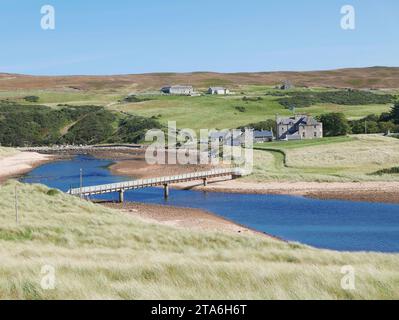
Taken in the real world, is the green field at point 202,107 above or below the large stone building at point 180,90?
below

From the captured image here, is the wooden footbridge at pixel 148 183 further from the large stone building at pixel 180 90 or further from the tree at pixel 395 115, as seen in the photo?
the large stone building at pixel 180 90

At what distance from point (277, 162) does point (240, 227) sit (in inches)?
1358

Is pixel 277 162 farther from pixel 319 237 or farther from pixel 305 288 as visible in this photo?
pixel 305 288

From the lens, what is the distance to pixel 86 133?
12850 centimetres

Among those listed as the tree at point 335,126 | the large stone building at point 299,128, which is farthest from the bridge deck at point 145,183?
the tree at point 335,126

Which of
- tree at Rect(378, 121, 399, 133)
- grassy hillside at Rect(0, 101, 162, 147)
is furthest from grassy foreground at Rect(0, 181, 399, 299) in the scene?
grassy hillside at Rect(0, 101, 162, 147)

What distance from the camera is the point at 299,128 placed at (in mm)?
94000

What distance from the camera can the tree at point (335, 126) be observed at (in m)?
94.9

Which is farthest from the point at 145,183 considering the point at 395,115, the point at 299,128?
the point at 395,115

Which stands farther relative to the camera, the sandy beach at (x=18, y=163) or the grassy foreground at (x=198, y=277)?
the sandy beach at (x=18, y=163)

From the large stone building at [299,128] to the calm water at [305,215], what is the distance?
4246 centimetres

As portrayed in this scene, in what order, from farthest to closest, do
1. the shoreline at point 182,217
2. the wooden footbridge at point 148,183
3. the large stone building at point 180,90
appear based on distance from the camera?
the large stone building at point 180,90 < the wooden footbridge at point 148,183 < the shoreline at point 182,217

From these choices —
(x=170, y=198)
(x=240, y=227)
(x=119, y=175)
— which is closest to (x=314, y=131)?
(x=119, y=175)

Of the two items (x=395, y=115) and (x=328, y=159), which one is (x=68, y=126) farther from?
(x=328, y=159)
